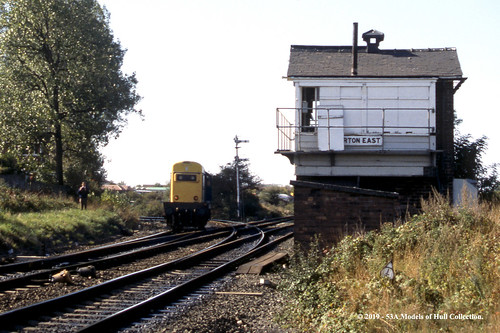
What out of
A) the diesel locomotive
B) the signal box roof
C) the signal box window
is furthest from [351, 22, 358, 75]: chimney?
the diesel locomotive

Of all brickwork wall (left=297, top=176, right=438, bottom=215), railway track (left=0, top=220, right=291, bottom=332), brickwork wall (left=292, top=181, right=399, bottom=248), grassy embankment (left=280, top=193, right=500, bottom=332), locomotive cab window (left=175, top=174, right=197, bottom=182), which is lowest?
railway track (left=0, top=220, right=291, bottom=332)

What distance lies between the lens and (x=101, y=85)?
1248 inches

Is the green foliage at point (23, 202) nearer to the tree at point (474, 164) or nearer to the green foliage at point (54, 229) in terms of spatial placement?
the green foliage at point (54, 229)

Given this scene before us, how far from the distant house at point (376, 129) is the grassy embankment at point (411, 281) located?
268 inches

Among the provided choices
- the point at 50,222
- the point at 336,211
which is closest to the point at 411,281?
the point at 336,211

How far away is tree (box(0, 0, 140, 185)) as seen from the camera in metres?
29.7

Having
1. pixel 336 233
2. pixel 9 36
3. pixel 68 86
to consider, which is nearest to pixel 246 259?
pixel 336 233

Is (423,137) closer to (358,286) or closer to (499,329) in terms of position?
(358,286)

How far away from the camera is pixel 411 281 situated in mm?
6922

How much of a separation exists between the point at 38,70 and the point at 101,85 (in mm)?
3366

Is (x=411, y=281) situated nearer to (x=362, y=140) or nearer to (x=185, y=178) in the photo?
(x=362, y=140)

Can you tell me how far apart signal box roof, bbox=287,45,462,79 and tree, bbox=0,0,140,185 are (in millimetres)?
15738

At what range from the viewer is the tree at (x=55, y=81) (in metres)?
29.7

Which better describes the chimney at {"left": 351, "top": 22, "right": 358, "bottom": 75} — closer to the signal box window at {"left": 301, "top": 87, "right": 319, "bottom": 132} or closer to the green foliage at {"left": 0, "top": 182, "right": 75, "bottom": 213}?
the signal box window at {"left": 301, "top": 87, "right": 319, "bottom": 132}
